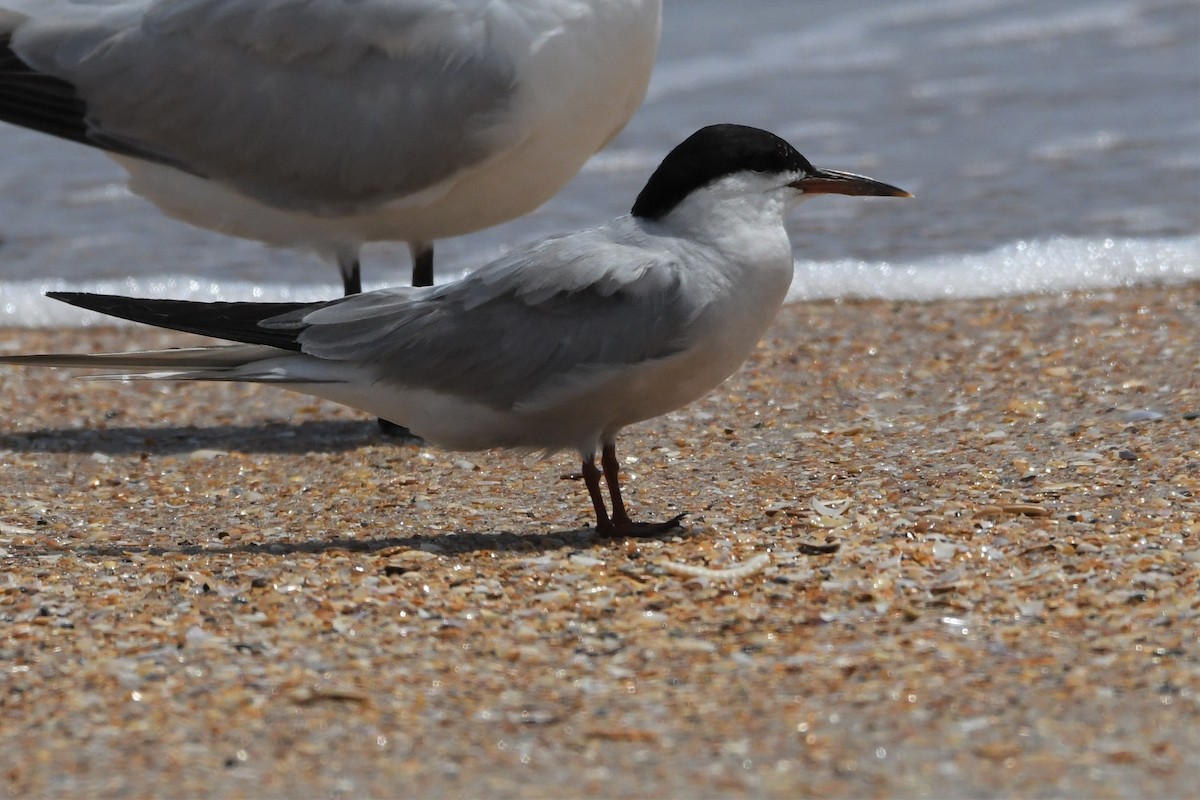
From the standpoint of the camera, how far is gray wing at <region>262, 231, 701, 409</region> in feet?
11.5

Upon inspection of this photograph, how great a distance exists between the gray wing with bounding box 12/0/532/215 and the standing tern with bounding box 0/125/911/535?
3.92ft

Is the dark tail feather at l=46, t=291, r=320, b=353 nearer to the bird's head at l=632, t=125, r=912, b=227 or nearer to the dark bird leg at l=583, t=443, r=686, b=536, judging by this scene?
the dark bird leg at l=583, t=443, r=686, b=536

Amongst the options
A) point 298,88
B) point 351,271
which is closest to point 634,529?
point 351,271

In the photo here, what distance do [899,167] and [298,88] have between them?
152 inches

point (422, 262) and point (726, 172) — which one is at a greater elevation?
point (726, 172)

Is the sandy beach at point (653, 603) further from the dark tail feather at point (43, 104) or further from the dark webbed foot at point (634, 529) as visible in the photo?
the dark tail feather at point (43, 104)

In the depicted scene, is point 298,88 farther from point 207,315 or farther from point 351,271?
point 207,315

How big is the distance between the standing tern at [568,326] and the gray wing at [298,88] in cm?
119

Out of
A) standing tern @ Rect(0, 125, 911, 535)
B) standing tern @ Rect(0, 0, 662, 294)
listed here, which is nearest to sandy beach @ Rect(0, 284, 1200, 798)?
standing tern @ Rect(0, 125, 911, 535)

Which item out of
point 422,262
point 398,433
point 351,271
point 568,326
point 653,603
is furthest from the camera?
point 422,262

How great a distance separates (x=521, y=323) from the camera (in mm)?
3621

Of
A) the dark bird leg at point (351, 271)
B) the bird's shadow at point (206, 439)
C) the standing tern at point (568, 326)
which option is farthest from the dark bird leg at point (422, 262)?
the standing tern at point (568, 326)

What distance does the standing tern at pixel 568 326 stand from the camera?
3.51 m

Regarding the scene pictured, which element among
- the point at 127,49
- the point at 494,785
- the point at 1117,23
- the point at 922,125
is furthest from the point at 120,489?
the point at 1117,23
